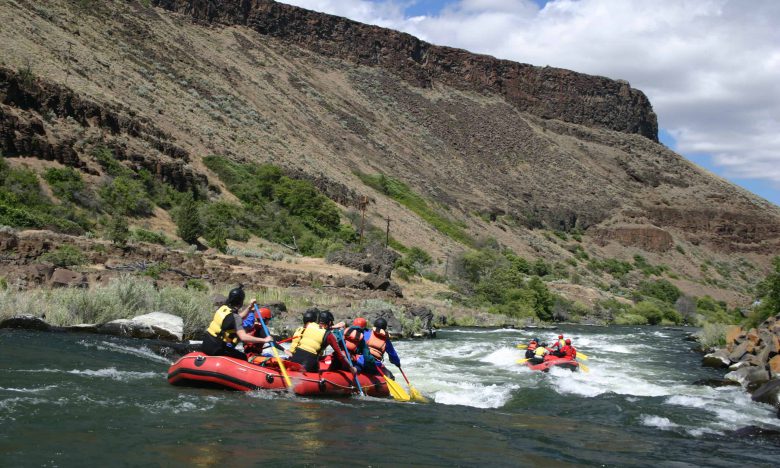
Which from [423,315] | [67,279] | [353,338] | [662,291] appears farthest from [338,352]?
[662,291]

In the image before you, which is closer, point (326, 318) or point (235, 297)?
point (235, 297)

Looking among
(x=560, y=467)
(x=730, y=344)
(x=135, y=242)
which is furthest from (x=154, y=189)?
(x=560, y=467)

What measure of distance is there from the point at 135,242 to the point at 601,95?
95235mm

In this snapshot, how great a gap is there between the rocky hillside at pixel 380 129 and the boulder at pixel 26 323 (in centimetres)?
1855

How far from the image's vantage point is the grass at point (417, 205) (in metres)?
58.2

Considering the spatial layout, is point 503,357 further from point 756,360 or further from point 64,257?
point 64,257

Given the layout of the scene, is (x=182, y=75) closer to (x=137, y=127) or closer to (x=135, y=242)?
(x=137, y=127)

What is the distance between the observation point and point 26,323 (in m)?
14.3

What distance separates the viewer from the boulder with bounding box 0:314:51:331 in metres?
14.2

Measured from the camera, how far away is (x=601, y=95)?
109 meters

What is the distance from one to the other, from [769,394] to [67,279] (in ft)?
54.2

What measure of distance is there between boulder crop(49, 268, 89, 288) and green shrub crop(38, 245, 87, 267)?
200 cm

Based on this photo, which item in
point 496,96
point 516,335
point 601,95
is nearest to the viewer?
point 516,335

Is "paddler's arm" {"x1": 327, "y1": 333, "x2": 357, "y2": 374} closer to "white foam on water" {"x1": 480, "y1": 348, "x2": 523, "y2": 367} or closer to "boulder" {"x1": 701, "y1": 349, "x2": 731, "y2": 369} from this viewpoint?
"white foam on water" {"x1": 480, "y1": 348, "x2": 523, "y2": 367}
